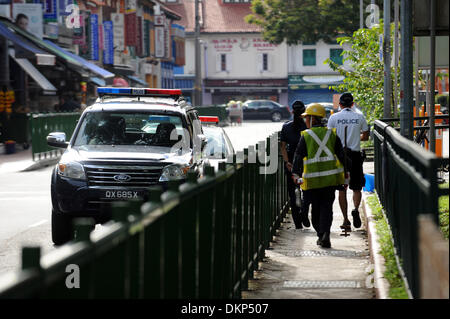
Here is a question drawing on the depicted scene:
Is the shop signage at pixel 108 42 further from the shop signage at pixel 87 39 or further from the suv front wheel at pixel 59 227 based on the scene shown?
the suv front wheel at pixel 59 227

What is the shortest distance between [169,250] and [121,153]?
7.35 meters

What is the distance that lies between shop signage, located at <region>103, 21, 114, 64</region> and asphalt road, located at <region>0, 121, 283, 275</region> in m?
26.5

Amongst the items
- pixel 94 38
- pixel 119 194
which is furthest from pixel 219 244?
pixel 94 38

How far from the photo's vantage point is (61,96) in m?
40.8

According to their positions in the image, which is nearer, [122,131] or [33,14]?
[122,131]

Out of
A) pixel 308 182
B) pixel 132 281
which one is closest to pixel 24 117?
pixel 308 182

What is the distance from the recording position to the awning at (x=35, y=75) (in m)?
33.8

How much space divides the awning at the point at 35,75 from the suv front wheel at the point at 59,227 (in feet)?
74.1

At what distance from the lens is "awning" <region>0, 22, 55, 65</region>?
1291 inches

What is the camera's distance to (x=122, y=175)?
1162cm

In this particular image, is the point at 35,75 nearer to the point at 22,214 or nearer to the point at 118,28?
the point at 118,28

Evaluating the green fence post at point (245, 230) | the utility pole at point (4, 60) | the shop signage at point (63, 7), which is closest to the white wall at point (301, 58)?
the shop signage at point (63, 7)
